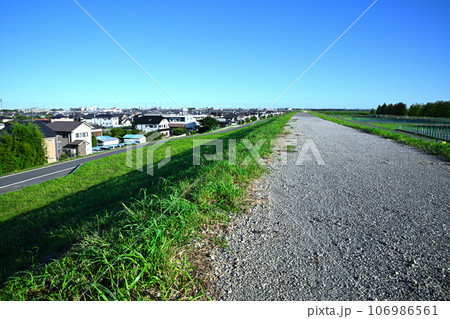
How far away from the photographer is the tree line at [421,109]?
54.7 meters

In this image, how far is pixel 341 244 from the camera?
3.14 metres

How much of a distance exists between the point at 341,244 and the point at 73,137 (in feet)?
145

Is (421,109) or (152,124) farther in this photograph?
(152,124)

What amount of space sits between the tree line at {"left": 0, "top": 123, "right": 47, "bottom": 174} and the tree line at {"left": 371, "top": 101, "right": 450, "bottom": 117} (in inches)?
2907

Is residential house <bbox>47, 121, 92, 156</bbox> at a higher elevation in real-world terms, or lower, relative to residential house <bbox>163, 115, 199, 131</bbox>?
lower

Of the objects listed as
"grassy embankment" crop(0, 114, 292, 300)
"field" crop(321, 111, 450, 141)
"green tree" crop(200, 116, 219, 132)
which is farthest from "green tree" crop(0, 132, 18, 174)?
"green tree" crop(200, 116, 219, 132)

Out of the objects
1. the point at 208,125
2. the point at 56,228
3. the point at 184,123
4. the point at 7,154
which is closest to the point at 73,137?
the point at 7,154

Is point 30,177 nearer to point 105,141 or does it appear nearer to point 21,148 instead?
point 21,148

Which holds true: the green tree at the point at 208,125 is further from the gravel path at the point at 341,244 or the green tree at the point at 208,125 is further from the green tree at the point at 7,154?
the gravel path at the point at 341,244

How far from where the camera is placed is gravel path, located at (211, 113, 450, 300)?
7.72 feet

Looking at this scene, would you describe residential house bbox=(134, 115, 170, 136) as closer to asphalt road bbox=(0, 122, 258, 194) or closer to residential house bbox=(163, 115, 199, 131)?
residential house bbox=(163, 115, 199, 131)

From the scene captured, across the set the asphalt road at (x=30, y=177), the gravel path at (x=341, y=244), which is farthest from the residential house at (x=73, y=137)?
the gravel path at (x=341, y=244)

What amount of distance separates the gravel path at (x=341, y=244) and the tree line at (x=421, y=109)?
66.2m
